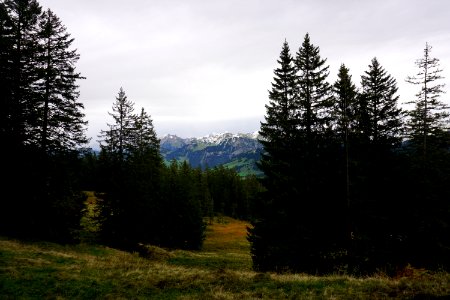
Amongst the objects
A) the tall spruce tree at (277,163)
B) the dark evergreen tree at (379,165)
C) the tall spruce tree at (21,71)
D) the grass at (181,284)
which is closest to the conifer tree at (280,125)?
the tall spruce tree at (277,163)

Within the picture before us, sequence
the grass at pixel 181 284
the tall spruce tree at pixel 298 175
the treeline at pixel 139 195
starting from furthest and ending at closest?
the treeline at pixel 139 195, the tall spruce tree at pixel 298 175, the grass at pixel 181 284

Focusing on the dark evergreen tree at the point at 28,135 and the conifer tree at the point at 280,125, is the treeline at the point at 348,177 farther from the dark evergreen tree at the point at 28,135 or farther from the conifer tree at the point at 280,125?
the dark evergreen tree at the point at 28,135

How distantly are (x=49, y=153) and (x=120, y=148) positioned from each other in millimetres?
11472

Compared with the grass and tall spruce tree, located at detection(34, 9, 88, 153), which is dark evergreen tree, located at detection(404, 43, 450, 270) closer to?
the grass

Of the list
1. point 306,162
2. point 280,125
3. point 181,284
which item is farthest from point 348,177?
point 181,284

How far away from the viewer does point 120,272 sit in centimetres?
1320

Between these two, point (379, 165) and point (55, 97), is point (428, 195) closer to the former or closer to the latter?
point (379, 165)

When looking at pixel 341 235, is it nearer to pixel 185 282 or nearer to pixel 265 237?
pixel 265 237

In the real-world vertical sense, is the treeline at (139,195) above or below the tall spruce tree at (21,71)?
below

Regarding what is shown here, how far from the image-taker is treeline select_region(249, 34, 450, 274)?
20.8 metres

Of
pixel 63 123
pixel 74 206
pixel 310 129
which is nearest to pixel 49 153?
pixel 63 123

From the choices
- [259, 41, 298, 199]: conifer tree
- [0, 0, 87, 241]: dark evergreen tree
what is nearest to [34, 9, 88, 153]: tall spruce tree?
[0, 0, 87, 241]: dark evergreen tree

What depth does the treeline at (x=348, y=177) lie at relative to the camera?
2075cm

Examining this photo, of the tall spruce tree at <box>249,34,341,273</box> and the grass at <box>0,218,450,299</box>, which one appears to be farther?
the tall spruce tree at <box>249,34,341,273</box>
